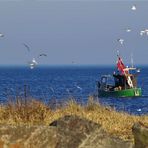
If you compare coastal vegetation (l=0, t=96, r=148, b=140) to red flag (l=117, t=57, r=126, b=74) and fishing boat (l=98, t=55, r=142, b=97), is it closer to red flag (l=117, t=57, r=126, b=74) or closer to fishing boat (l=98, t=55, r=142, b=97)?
fishing boat (l=98, t=55, r=142, b=97)

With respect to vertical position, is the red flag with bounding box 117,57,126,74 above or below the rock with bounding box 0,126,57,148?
above

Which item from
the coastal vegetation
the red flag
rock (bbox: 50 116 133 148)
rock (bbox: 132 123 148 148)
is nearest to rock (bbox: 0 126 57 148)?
rock (bbox: 50 116 133 148)

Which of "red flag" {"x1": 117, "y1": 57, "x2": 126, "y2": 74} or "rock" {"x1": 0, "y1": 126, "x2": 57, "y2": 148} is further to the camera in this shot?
"red flag" {"x1": 117, "y1": 57, "x2": 126, "y2": 74}

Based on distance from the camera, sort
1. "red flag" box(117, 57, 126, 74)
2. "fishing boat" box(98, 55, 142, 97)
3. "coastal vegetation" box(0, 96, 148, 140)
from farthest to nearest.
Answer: "red flag" box(117, 57, 126, 74)
"fishing boat" box(98, 55, 142, 97)
"coastal vegetation" box(0, 96, 148, 140)

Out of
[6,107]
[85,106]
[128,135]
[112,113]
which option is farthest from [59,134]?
[85,106]

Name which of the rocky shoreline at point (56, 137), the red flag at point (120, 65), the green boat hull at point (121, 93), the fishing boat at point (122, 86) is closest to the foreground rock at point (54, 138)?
the rocky shoreline at point (56, 137)

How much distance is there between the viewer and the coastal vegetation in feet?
53.3

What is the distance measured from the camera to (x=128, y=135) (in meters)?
15.4

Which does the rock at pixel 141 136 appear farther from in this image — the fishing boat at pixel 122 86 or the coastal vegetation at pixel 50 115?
the fishing boat at pixel 122 86

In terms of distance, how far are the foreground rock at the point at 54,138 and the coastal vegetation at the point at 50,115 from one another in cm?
349

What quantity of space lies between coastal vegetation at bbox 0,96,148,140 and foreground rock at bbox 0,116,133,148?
11.5 feet

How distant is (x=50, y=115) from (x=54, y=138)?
6467 millimetres

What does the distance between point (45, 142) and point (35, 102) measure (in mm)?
6537

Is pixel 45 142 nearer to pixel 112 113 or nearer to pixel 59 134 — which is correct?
pixel 59 134
